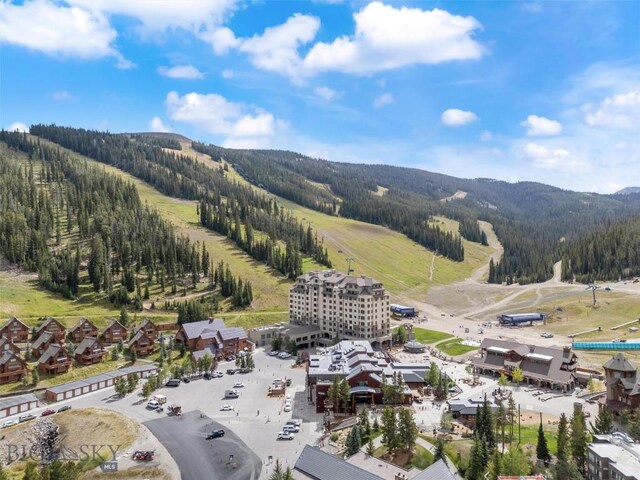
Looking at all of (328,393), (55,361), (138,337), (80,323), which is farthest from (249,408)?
(80,323)

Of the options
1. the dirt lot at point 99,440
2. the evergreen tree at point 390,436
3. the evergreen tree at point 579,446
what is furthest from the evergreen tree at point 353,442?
the evergreen tree at point 579,446

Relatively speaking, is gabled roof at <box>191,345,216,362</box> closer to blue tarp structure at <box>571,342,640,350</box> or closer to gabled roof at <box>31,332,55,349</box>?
gabled roof at <box>31,332,55,349</box>

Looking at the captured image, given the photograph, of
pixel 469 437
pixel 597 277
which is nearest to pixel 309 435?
pixel 469 437

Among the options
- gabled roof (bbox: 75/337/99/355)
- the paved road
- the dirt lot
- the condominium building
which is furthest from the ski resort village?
gabled roof (bbox: 75/337/99/355)

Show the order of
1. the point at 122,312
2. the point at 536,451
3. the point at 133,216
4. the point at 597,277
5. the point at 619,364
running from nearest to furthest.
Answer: the point at 536,451
the point at 619,364
the point at 122,312
the point at 133,216
the point at 597,277

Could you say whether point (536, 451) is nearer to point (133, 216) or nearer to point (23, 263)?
point (23, 263)
